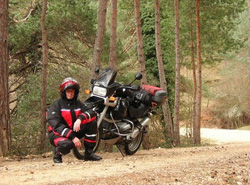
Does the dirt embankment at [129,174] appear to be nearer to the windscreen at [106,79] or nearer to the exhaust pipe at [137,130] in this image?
the windscreen at [106,79]

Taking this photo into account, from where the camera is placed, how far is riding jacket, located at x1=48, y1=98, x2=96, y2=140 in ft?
28.4

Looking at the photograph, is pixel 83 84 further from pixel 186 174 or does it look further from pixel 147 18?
pixel 186 174

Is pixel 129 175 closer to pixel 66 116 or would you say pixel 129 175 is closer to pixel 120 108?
pixel 66 116

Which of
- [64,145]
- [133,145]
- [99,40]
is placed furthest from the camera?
[99,40]

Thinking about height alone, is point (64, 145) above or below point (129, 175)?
above

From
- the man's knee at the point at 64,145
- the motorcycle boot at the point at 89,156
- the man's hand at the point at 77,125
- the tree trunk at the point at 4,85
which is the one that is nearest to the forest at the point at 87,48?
the tree trunk at the point at 4,85

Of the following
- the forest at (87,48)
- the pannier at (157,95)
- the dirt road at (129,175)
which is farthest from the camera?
the forest at (87,48)

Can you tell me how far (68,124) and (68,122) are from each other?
4 centimetres

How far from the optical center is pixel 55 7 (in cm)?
1817

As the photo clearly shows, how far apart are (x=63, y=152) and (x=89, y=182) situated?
2.79 m

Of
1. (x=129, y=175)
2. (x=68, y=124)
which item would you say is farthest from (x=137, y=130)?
(x=129, y=175)

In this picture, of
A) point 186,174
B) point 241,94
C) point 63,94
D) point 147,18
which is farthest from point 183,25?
point 241,94

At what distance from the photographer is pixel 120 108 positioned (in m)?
10.2

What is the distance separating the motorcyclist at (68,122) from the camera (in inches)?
339
